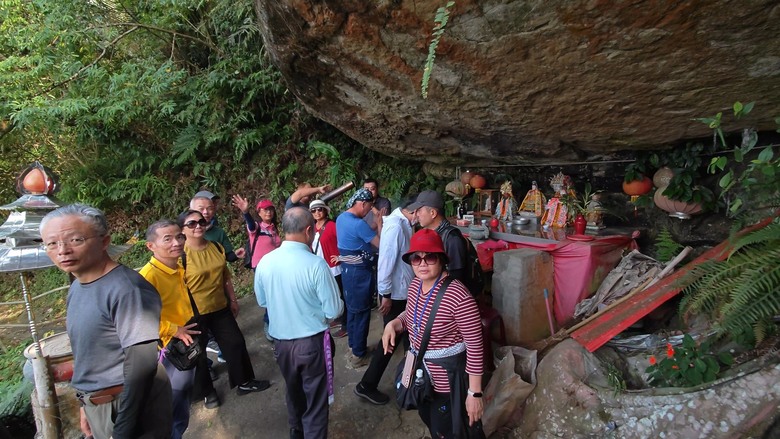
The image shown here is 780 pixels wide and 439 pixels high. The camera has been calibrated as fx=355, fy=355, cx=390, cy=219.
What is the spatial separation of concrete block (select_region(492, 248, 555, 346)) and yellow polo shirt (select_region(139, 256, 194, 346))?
3123mm

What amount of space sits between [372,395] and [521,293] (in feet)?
6.22

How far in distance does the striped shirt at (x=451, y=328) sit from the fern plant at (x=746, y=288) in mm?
1826

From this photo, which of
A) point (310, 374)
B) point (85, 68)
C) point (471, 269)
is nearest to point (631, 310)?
point (471, 269)

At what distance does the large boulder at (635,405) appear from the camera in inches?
86.4

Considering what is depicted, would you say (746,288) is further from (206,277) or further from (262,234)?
(262,234)

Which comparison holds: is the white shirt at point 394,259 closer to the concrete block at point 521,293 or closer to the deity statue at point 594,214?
the concrete block at point 521,293

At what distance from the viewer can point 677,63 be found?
2.83 meters

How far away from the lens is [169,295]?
2836 millimetres

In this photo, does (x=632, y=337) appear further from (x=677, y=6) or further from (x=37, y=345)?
(x=37, y=345)

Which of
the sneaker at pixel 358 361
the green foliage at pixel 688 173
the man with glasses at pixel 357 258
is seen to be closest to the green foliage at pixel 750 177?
the green foliage at pixel 688 173

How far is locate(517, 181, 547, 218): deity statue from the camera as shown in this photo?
18.9ft

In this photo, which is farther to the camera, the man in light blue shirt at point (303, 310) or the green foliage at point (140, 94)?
the green foliage at point (140, 94)

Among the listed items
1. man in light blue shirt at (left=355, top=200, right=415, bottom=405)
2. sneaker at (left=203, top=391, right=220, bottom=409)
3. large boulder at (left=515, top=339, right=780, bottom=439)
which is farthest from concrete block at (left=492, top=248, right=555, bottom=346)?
sneaker at (left=203, top=391, right=220, bottom=409)

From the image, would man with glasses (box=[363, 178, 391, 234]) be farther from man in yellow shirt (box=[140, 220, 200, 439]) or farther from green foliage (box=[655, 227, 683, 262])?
green foliage (box=[655, 227, 683, 262])
